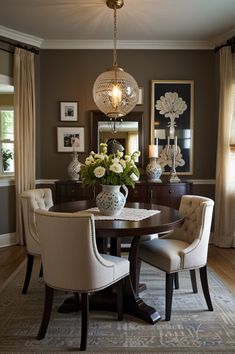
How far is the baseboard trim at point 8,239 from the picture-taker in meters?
4.47

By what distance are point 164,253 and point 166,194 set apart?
181cm

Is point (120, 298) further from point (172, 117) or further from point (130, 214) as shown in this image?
point (172, 117)

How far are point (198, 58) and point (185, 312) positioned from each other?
11.8 ft

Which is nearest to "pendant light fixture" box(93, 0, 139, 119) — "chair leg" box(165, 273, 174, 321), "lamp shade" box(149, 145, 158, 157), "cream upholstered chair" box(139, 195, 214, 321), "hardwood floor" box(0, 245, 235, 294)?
"cream upholstered chair" box(139, 195, 214, 321)

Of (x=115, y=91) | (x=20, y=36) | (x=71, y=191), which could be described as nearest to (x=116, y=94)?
(x=115, y=91)

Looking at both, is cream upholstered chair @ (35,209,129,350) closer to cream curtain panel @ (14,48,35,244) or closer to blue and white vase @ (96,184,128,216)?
blue and white vase @ (96,184,128,216)

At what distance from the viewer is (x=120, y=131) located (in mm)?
4664

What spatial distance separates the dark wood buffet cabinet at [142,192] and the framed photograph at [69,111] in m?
1.04

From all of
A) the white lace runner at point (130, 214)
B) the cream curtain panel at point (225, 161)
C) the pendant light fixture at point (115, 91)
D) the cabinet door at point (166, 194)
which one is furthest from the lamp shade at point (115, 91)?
the cream curtain panel at point (225, 161)

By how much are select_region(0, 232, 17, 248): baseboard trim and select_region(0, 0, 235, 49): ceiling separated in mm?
2715

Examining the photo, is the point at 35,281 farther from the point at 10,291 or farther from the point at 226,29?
the point at 226,29

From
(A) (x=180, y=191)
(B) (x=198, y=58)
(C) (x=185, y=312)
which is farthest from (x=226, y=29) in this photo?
(C) (x=185, y=312)

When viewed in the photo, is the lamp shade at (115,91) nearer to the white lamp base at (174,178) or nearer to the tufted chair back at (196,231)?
the tufted chair back at (196,231)

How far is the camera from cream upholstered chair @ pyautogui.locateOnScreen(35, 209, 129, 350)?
1980 millimetres
